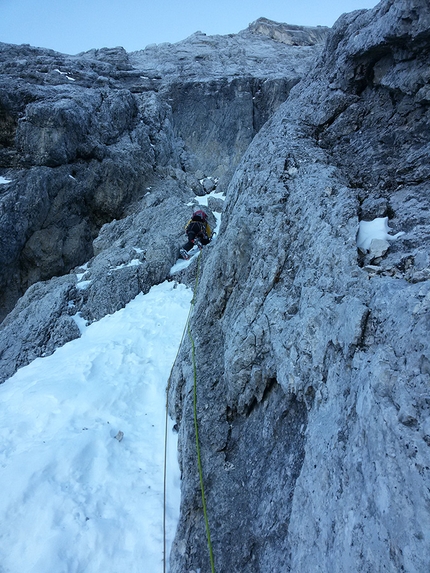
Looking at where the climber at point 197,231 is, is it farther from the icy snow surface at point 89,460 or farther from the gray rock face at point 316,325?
the icy snow surface at point 89,460

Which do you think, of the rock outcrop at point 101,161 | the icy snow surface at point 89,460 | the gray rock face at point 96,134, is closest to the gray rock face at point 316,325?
the rock outcrop at point 101,161

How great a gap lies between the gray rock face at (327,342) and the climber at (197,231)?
465 cm

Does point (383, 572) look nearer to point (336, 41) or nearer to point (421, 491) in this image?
point (421, 491)

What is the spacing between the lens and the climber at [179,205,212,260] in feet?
41.3

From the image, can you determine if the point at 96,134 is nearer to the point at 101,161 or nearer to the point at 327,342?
the point at 101,161

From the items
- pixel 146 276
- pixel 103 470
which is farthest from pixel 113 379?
pixel 146 276

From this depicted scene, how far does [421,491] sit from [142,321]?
879 centimetres

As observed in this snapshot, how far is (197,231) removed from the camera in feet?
41.5

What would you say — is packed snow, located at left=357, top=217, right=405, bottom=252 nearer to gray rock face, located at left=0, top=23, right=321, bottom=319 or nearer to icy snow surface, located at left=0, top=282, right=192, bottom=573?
icy snow surface, located at left=0, top=282, right=192, bottom=573

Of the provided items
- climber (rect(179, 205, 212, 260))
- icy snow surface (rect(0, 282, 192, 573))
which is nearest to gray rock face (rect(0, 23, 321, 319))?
climber (rect(179, 205, 212, 260))

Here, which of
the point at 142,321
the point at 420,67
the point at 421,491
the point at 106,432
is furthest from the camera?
the point at 142,321

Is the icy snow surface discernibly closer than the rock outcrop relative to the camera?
Yes

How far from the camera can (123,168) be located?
21266mm

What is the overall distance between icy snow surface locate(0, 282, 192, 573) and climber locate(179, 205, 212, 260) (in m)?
4.76
